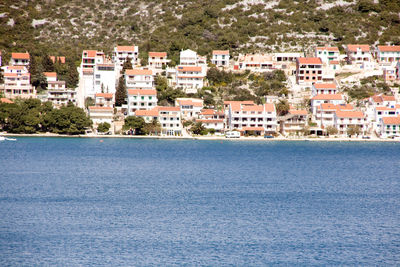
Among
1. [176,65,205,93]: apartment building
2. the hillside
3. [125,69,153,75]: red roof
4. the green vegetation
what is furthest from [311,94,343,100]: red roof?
the green vegetation

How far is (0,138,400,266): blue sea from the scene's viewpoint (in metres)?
26.5

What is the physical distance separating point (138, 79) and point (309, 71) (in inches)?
905

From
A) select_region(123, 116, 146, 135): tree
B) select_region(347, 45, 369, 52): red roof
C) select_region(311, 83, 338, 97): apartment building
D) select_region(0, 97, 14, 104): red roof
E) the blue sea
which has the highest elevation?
select_region(347, 45, 369, 52): red roof

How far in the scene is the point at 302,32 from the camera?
104750 mm

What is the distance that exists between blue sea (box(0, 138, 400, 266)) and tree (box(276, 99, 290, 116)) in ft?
54.7

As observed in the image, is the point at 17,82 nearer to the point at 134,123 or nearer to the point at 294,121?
the point at 134,123

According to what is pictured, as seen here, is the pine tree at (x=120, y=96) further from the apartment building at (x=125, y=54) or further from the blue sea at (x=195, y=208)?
the blue sea at (x=195, y=208)

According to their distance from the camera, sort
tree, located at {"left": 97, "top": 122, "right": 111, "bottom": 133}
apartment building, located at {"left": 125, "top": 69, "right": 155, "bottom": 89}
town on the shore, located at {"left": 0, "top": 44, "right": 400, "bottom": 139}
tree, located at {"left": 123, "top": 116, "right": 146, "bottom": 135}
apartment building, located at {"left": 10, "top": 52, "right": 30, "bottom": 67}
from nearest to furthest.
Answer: tree, located at {"left": 123, "top": 116, "right": 146, "bottom": 135}
tree, located at {"left": 97, "top": 122, "right": 111, "bottom": 133}
town on the shore, located at {"left": 0, "top": 44, "right": 400, "bottom": 139}
apartment building, located at {"left": 125, "top": 69, "right": 155, "bottom": 89}
apartment building, located at {"left": 10, "top": 52, "right": 30, "bottom": 67}

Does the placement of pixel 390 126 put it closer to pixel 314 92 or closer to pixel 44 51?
pixel 314 92

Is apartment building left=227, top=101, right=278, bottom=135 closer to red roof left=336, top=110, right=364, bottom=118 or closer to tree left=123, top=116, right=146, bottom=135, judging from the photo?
red roof left=336, top=110, right=364, bottom=118

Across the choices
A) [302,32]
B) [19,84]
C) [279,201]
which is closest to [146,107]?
[19,84]

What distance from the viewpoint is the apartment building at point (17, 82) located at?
266 ft

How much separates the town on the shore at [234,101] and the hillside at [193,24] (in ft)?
24.0

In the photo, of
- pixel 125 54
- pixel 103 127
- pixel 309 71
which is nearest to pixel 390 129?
pixel 309 71
